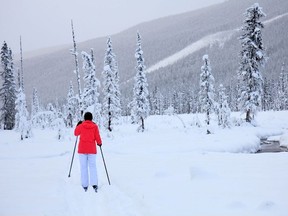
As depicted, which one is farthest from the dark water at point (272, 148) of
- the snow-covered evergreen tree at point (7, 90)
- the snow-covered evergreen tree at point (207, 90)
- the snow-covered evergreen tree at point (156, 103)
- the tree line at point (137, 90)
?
the snow-covered evergreen tree at point (156, 103)

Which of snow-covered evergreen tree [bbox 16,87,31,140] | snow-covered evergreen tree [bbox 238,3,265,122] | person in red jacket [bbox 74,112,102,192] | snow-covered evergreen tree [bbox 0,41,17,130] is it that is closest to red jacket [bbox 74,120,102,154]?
person in red jacket [bbox 74,112,102,192]

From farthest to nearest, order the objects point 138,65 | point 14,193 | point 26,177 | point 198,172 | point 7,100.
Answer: point 7,100, point 138,65, point 26,177, point 198,172, point 14,193

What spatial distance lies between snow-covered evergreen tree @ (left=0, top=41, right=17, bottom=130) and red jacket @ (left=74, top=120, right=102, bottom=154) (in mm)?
44091

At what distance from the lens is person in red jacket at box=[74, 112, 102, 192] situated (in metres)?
8.92

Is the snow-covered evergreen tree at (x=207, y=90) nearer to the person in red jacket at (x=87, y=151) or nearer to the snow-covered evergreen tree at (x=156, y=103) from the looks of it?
the person in red jacket at (x=87, y=151)

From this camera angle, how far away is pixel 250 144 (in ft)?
69.5

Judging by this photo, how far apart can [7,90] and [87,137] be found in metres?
44.6

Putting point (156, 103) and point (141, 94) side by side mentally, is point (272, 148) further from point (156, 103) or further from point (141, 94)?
point (156, 103)

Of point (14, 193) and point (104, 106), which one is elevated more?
point (104, 106)

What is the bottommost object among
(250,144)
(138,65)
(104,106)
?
(250,144)

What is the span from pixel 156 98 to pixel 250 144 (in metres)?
81.3

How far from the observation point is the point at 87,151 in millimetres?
9125

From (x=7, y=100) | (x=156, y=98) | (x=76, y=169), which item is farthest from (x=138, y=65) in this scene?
(x=156, y=98)

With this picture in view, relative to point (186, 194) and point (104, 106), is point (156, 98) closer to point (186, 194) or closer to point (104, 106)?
point (104, 106)
